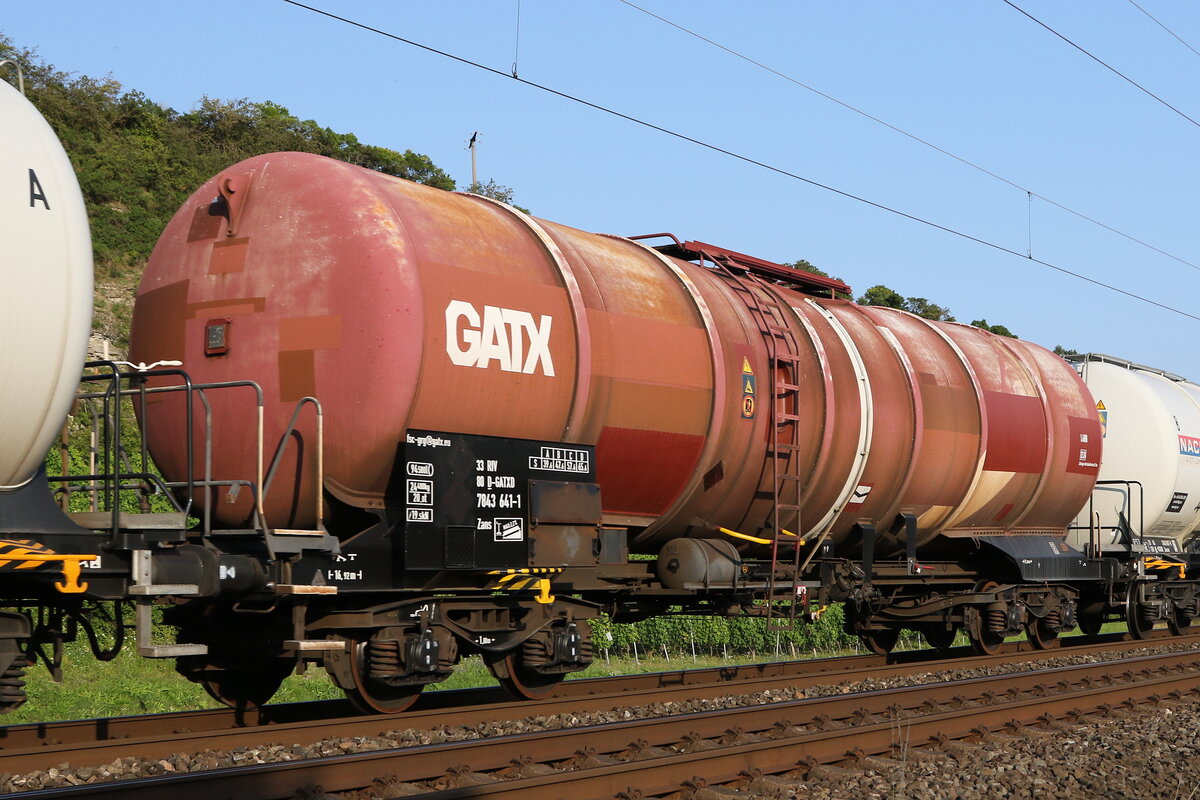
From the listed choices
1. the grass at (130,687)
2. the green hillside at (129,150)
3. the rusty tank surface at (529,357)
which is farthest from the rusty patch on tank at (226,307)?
the green hillside at (129,150)

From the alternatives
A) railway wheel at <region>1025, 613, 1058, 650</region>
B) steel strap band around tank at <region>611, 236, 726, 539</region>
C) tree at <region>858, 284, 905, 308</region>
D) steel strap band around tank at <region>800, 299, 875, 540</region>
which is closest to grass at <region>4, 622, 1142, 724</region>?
steel strap band around tank at <region>611, 236, 726, 539</region>

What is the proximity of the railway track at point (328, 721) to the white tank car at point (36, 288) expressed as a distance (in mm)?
2077

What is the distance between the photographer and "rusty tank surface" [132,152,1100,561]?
349 inches

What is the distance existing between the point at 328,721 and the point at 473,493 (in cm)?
201

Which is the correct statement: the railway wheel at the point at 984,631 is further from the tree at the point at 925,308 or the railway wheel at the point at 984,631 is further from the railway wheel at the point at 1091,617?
the tree at the point at 925,308

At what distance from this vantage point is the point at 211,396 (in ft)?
30.1

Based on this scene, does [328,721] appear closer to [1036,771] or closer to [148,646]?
[148,646]

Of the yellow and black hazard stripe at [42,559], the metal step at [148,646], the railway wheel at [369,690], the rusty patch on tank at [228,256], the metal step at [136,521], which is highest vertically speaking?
the rusty patch on tank at [228,256]

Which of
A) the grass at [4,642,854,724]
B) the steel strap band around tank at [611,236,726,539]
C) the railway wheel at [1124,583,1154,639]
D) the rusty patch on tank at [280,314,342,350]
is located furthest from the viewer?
the railway wheel at [1124,583,1154,639]

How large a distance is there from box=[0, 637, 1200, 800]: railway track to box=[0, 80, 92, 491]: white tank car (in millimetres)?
2077

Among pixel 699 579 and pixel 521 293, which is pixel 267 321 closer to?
pixel 521 293

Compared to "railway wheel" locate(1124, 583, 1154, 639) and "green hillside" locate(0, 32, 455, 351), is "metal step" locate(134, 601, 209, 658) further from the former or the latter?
"green hillside" locate(0, 32, 455, 351)

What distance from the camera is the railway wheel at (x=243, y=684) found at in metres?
10.1

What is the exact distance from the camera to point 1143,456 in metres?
18.4
